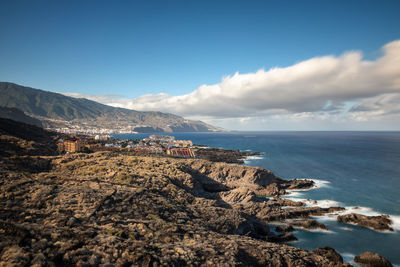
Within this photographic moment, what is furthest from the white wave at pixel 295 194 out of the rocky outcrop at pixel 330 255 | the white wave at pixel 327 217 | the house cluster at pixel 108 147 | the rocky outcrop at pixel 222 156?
the house cluster at pixel 108 147

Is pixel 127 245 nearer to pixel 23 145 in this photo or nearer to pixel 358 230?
pixel 23 145

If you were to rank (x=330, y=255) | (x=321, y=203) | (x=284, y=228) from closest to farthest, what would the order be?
(x=330, y=255)
(x=284, y=228)
(x=321, y=203)

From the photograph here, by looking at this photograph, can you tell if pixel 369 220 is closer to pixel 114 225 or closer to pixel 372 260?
pixel 372 260

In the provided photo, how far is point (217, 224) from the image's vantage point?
19938 millimetres

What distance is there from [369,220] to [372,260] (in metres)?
13.3

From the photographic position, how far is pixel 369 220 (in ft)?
113

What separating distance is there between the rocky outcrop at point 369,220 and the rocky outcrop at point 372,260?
1193 centimetres

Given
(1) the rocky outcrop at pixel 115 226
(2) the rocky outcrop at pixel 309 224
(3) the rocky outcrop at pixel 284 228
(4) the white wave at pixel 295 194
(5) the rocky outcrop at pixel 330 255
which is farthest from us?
(4) the white wave at pixel 295 194

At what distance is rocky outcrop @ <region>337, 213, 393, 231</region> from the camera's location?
33312 millimetres

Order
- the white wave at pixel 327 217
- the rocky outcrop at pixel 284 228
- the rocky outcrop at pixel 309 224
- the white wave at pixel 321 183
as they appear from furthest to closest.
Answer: the white wave at pixel 321 183 < the white wave at pixel 327 217 < the rocky outcrop at pixel 309 224 < the rocky outcrop at pixel 284 228

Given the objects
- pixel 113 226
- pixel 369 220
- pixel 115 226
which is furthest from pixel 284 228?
pixel 113 226

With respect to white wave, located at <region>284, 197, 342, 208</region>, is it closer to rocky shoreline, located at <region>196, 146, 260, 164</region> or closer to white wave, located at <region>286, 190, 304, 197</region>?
white wave, located at <region>286, 190, 304, 197</region>

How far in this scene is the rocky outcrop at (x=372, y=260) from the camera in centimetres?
2339

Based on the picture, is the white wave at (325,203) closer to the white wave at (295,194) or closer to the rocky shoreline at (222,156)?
the white wave at (295,194)
